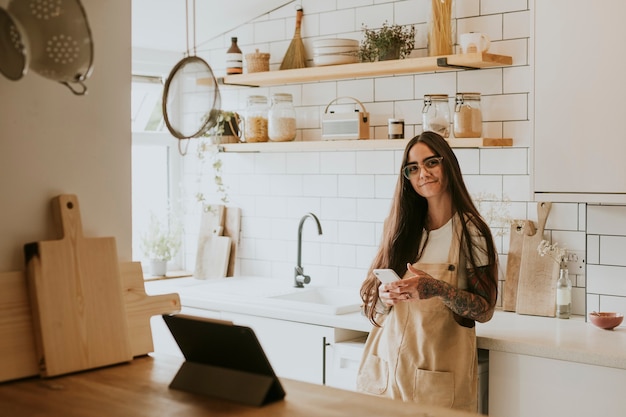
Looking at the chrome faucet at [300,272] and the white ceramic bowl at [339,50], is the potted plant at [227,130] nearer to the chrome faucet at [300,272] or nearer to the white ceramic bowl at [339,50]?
the chrome faucet at [300,272]

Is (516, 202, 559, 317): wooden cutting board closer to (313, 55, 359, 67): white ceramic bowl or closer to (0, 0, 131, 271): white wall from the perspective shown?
(313, 55, 359, 67): white ceramic bowl

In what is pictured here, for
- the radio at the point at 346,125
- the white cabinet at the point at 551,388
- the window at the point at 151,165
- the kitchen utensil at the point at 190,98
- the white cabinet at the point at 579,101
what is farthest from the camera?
the window at the point at 151,165

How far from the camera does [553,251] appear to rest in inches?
157

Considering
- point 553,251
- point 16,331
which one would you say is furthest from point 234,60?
point 16,331

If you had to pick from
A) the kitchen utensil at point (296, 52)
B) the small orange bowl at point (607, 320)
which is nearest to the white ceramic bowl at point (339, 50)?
the kitchen utensil at point (296, 52)

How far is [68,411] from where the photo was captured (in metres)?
1.90

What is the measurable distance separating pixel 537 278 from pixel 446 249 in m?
0.87

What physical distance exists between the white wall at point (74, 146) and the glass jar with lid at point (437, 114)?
6.43 feet

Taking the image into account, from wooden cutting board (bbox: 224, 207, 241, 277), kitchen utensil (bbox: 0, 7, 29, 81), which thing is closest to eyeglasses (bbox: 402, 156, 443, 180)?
kitchen utensil (bbox: 0, 7, 29, 81)

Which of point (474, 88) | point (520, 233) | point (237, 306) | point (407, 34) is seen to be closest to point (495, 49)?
point (474, 88)

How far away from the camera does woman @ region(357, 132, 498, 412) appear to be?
128 inches

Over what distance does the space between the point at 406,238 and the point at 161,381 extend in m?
1.49

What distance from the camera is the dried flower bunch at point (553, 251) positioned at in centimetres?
398

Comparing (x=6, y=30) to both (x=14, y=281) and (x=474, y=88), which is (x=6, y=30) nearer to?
(x=14, y=281)
